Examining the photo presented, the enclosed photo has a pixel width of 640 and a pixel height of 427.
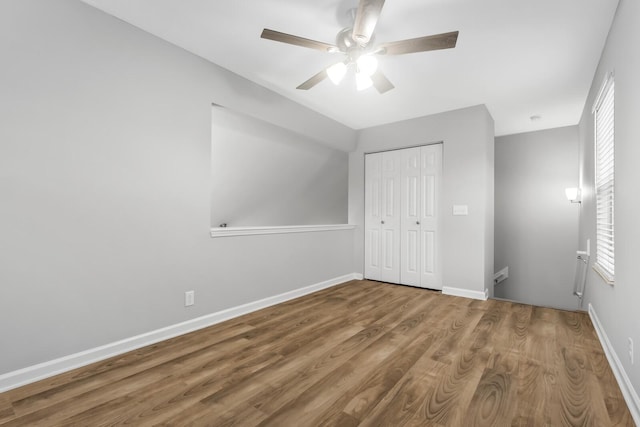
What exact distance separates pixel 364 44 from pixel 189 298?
8.20ft

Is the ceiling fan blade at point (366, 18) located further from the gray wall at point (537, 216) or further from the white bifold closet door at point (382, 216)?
the gray wall at point (537, 216)

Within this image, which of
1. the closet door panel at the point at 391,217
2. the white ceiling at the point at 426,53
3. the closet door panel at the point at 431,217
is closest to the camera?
the white ceiling at the point at 426,53

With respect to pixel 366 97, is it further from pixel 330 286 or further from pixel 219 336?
pixel 219 336

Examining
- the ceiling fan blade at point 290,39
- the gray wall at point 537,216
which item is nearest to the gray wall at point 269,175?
the ceiling fan blade at point 290,39

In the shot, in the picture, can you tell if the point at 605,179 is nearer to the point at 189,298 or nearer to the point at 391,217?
the point at 391,217

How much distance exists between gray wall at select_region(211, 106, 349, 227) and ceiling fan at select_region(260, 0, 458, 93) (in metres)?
1.35

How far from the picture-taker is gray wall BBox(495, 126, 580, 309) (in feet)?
15.7

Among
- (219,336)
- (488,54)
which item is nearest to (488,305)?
(488,54)

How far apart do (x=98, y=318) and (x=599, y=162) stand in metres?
4.40

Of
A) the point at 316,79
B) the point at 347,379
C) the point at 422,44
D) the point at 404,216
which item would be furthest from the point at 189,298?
the point at 404,216

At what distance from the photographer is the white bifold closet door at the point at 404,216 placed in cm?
436

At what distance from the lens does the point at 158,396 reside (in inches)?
69.4

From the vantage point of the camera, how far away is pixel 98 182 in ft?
7.18

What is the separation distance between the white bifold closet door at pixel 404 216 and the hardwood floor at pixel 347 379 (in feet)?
4.69
